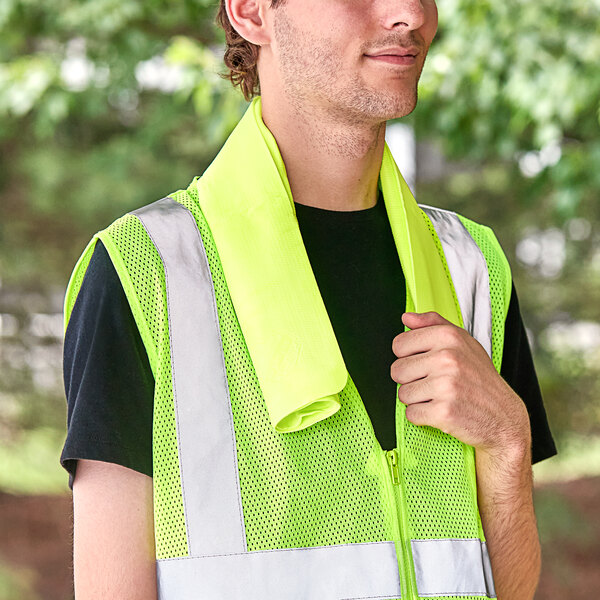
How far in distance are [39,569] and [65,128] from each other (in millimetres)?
3720

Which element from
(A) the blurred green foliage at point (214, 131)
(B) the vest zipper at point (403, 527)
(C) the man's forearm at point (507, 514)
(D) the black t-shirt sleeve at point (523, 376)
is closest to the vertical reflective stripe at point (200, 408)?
(B) the vest zipper at point (403, 527)

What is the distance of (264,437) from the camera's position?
149 cm

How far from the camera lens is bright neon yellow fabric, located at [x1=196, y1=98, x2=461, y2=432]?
147cm

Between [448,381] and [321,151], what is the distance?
19.0 inches

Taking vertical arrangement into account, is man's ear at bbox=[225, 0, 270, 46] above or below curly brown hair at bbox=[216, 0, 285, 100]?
below

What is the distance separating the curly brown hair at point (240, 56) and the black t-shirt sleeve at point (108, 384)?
0.66 meters

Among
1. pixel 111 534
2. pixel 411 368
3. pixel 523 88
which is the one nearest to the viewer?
pixel 111 534

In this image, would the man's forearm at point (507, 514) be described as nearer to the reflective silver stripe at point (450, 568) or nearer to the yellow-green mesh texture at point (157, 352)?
the reflective silver stripe at point (450, 568)

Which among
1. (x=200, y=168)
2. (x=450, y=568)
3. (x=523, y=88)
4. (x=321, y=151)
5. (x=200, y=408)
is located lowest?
(x=450, y=568)

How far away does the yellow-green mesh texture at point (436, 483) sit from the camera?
5.24 feet

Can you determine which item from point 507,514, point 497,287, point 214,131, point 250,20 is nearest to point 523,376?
point 497,287

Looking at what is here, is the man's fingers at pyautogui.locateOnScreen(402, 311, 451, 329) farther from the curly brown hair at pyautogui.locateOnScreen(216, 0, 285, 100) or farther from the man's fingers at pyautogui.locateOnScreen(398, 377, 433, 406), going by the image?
the curly brown hair at pyautogui.locateOnScreen(216, 0, 285, 100)

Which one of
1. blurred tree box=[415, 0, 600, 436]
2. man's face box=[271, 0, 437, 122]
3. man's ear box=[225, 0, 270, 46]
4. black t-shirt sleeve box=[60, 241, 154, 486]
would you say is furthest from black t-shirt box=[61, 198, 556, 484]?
blurred tree box=[415, 0, 600, 436]

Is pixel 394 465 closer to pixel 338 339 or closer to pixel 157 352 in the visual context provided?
pixel 338 339
